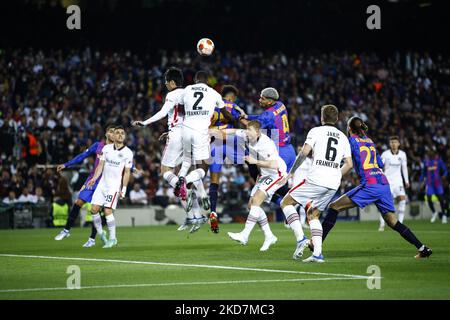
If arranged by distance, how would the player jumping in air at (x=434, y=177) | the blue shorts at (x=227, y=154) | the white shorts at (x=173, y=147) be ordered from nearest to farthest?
1. the white shorts at (x=173, y=147)
2. the blue shorts at (x=227, y=154)
3. the player jumping in air at (x=434, y=177)

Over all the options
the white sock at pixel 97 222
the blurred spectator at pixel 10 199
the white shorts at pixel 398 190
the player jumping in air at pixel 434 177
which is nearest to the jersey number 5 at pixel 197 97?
the white sock at pixel 97 222

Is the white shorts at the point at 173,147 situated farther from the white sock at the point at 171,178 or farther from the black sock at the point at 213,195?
the black sock at the point at 213,195

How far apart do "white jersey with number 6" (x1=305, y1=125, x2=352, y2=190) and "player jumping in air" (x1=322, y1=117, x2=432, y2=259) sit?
697mm

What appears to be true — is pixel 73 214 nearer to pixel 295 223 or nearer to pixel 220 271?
pixel 295 223

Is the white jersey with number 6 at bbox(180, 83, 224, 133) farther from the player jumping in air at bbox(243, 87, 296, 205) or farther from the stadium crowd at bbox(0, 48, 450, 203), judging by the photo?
the stadium crowd at bbox(0, 48, 450, 203)

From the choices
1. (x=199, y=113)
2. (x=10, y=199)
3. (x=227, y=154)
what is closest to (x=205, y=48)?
(x=199, y=113)

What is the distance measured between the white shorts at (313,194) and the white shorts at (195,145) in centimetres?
441

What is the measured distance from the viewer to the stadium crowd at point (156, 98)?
30.9m

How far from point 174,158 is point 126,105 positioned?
17.1m

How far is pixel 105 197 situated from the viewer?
18.5m

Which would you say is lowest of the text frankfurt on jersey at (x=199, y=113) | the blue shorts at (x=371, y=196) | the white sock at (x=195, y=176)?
the blue shorts at (x=371, y=196)

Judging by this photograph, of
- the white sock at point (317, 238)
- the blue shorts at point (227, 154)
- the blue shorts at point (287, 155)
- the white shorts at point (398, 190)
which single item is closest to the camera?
the white sock at point (317, 238)

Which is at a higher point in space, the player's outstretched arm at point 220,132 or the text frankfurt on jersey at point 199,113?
the text frankfurt on jersey at point 199,113
